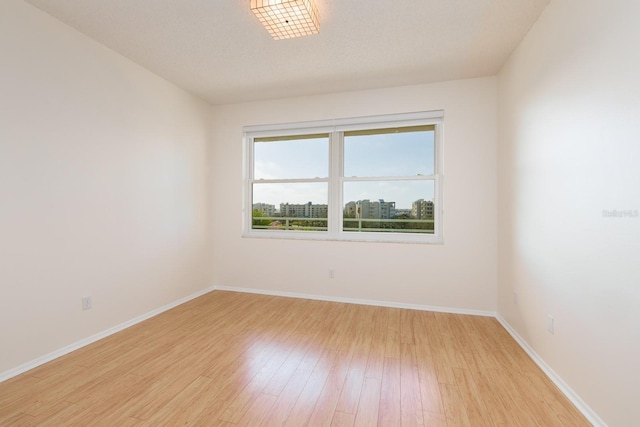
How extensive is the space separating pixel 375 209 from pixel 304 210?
103 cm

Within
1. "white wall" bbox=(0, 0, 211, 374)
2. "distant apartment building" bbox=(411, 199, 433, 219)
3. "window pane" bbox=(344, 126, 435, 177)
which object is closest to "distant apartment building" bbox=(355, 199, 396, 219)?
"distant apartment building" bbox=(411, 199, 433, 219)

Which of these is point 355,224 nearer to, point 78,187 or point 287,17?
point 287,17

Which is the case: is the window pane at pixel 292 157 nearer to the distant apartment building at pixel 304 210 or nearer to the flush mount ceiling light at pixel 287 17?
the distant apartment building at pixel 304 210

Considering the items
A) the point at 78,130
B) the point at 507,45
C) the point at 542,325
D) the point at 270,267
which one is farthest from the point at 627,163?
the point at 78,130

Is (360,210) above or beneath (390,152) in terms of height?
beneath

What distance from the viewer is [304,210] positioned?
4.03 meters

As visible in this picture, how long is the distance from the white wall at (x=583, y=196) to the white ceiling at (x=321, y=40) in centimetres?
46

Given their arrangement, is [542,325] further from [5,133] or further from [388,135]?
[5,133]

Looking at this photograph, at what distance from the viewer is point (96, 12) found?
2.20 meters

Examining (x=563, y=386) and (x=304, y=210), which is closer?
(x=563, y=386)

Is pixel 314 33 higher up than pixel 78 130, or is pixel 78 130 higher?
pixel 314 33

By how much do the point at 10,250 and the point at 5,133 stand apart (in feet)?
2.75

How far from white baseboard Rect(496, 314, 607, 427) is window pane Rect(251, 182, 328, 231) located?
8.09 feet

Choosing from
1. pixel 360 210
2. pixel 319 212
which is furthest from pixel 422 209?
pixel 319 212
